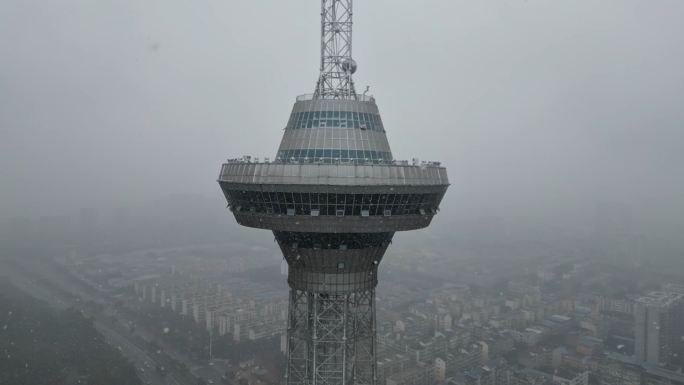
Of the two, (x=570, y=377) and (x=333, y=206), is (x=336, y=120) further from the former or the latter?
(x=570, y=377)

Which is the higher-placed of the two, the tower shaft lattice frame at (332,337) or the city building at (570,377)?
the tower shaft lattice frame at (332,337)

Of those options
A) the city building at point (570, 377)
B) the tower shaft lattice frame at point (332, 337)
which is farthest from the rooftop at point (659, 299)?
the tower shaft lattice frame at point (332, 337)

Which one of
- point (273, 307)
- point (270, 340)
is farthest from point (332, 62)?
point (273, 307)

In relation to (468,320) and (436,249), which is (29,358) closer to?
(468,320)

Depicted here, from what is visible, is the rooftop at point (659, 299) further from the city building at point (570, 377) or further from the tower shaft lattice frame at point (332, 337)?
the tower shaft lattice frame at point (332, 337)

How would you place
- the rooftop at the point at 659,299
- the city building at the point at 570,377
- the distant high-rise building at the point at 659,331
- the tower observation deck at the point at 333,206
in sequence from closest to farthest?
the tower observation deck at the point at 333,206 < the city building at the point at 570,377 < the distant high-rise building at the point at 659,331 < the rooftop at the point at 659,299

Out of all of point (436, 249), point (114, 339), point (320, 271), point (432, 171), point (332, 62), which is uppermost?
point (332, 62)
